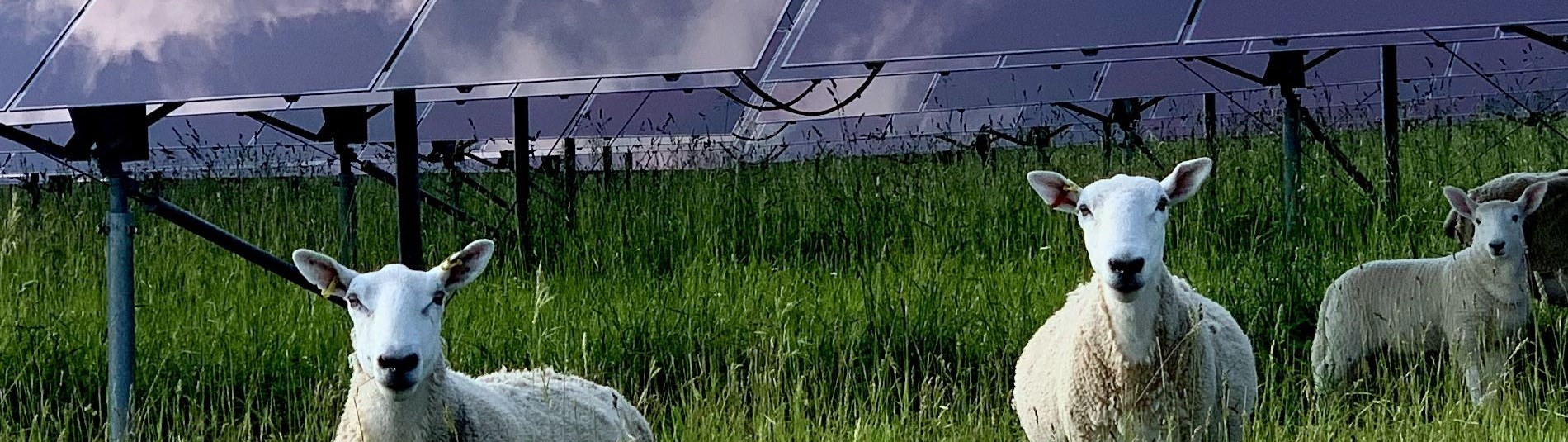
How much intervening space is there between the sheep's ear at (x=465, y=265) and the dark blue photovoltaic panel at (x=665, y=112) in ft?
27.7

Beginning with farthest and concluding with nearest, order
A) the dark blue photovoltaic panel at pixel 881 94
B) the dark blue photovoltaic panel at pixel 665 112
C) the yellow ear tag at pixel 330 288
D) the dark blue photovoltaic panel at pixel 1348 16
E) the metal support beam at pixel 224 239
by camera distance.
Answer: the dark blue photovoltaic panel at pixel 881 94 → the dark blue photovoltaic panel at pixel 665 112 → the dark blue photovoltaic panel at pixel 1348 16 → the metal support beam at pixel 224 239 → the yellow ear tag at pixel 330 288

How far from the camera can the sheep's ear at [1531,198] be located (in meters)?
5.43

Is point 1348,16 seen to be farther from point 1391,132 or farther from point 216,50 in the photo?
point 216,50

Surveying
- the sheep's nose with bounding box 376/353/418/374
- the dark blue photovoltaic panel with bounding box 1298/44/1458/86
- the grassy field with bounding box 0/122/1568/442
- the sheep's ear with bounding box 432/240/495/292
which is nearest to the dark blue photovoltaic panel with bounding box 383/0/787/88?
the grassy field with bounding box 0/122/1568/442

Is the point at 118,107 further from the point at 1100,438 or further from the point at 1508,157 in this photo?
the point at 1508,157

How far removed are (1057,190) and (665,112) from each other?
1022 cm

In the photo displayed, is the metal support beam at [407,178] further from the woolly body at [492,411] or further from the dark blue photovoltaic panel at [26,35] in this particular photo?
the dark blue photovoltaic panel at [26,35]

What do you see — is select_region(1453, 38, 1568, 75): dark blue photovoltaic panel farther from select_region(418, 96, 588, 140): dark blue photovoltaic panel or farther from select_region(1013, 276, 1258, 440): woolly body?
select_region(1013, 276, 1258, 440): woolly body

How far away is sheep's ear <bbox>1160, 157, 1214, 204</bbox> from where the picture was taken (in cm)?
400

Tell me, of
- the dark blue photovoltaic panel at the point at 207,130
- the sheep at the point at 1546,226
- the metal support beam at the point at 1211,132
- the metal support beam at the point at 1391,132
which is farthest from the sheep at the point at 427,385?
the dark blue photovoltaic panel at the point at 207,130

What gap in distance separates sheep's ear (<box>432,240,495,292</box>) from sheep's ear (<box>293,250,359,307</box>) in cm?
22

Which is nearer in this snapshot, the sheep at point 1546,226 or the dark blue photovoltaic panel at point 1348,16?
the dark blue photovoltaic panel at point 1348,16

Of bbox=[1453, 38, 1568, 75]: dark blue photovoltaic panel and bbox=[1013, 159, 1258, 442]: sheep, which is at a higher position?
bbox=[1453, 38, 1568, 75]: dark blue photovoltaic panel

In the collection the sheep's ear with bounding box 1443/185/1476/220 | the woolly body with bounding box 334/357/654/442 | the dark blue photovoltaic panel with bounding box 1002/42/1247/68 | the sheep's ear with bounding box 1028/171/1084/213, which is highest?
the dark blue photovoltaic panel with bounding box 1002/42/1247/68
